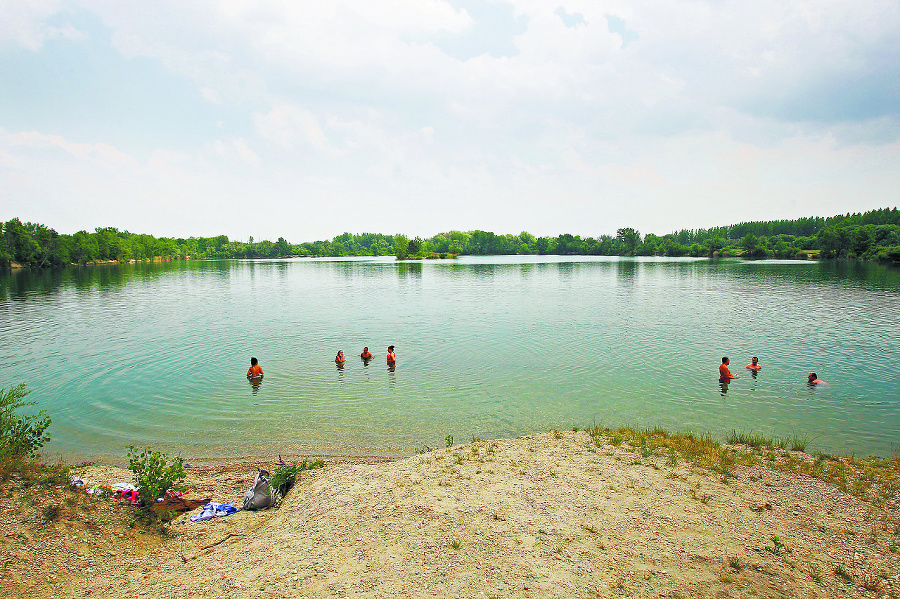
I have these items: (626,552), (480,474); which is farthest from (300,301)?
(626,552)

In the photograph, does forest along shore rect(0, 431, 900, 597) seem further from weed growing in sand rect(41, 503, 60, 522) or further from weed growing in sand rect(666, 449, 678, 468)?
weed growing in sand rect(41, 503, 60, 522)

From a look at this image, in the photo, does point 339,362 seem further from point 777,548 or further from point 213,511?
point 777,548

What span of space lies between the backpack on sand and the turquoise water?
12.9 feet

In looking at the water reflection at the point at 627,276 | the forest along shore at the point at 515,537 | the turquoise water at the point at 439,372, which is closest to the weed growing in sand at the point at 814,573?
the forest along shore at the point at 515,537

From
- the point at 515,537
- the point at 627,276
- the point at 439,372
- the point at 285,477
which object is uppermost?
the point at 627,276

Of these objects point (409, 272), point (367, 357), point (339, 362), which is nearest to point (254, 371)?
point (339, 362)

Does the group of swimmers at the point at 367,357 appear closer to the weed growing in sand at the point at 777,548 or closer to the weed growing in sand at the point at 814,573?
the weed growing in sand at the point at 777,548

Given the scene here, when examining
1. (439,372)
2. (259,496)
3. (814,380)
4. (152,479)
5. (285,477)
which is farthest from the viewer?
(439,372)

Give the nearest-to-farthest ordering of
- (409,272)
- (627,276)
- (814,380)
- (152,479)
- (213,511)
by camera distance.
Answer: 1. (152,479)
2. (213,511)
3. (814,380)
4. (627,276)
5. (409,272)

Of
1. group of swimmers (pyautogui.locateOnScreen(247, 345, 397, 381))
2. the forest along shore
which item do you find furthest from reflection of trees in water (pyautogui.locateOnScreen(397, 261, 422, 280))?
the forest along shore

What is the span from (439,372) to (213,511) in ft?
54.5

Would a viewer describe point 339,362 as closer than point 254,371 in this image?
No

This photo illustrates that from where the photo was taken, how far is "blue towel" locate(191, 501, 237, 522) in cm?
1130

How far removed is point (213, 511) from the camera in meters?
11.5
